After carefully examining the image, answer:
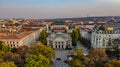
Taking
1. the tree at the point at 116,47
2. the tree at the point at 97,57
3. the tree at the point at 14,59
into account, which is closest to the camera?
the tree at the point at 97,57

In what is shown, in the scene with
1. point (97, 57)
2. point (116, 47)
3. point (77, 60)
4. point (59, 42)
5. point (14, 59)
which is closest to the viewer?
point (77, 60)

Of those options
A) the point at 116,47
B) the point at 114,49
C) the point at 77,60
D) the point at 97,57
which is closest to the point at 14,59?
the point at 77,60

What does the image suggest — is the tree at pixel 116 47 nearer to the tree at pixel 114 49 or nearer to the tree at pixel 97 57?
the tree at pixel 114 49

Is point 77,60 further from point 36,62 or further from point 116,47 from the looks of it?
point 116,47

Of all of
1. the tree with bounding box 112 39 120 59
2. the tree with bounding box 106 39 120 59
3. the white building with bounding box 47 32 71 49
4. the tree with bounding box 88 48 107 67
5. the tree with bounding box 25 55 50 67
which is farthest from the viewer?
the white building with bounding box 47 32 71 49

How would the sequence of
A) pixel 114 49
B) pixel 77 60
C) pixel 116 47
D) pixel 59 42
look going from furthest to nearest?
pixel 59 42 < pixel 116 47 < pixel 114 49 < pixel 77 60

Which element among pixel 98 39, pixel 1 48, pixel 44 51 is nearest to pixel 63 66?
pixel 44 51

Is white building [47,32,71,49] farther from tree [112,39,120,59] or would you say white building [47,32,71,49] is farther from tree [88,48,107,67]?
tree [88,48,107,67]

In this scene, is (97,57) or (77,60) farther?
(97,57)

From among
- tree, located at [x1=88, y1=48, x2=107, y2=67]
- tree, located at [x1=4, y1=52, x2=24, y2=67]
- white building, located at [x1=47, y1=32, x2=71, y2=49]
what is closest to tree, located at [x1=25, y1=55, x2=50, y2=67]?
tree, located at [x1=4, y1=52, x2=24, y2=67]

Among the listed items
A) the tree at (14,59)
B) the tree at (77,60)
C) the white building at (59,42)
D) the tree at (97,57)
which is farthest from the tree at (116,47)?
the tree at (14,59)

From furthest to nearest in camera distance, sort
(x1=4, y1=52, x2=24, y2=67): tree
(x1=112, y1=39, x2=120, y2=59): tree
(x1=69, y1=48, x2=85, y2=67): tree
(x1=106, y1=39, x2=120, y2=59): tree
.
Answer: (x1=106, y1=39, x2=120, y2=59): tree → (x1=112, y1=39, x2=120, y2=59): tree → (x1=4, y1=52, x2=24, y2=67): tree → (x1=69, y1=48, x2=85, y2=67): tree
